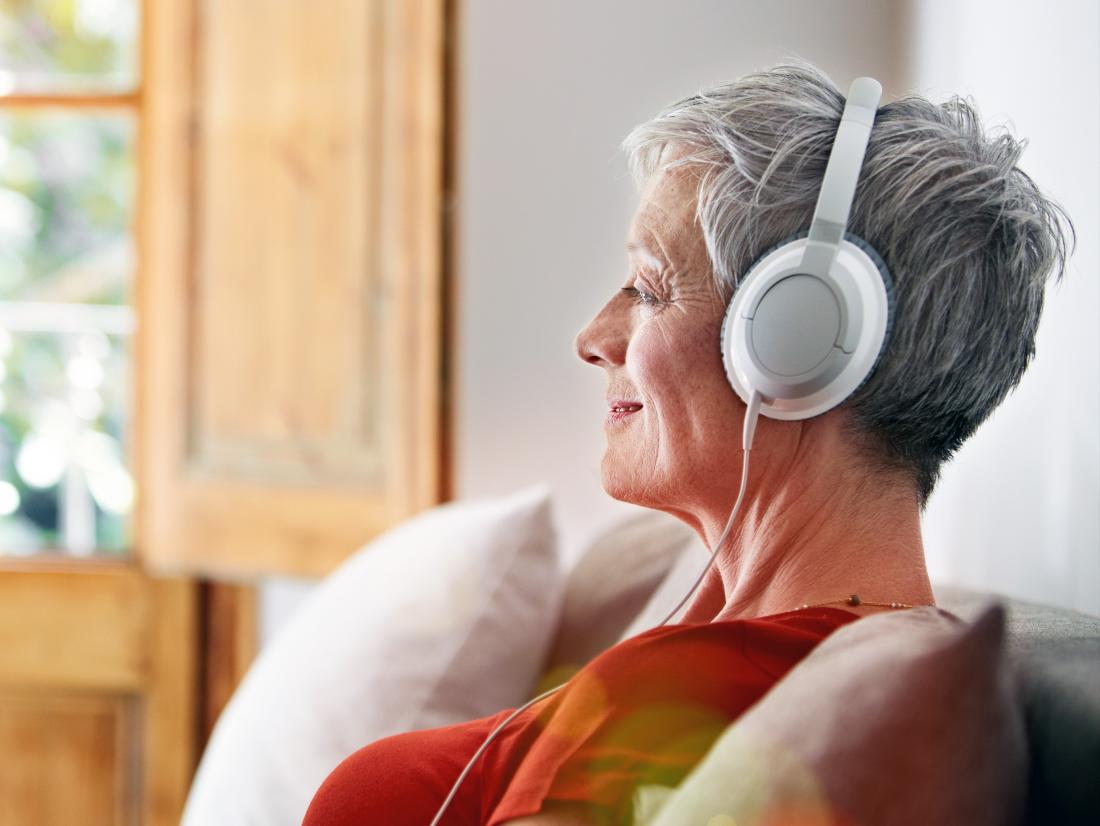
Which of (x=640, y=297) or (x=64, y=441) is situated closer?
(x=640, y=297)

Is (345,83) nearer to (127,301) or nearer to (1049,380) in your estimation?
(127,301)

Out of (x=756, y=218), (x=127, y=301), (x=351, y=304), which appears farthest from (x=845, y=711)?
(x=127, y=301)

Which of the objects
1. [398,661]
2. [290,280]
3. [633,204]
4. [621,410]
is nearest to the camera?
[621,410]

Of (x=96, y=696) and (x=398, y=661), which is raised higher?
(x=398, y=661)

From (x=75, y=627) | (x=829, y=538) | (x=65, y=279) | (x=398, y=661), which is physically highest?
(x=829, y=538)

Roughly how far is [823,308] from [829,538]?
14cm

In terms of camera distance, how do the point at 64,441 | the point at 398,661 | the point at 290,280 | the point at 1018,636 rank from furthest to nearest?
the point at 64,441 → the point at 290,280 → the point at 398,661 → the point at 1018,636

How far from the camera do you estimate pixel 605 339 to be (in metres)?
0.72

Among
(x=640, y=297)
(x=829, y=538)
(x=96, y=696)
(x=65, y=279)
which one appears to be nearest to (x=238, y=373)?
(x=65, y=279)

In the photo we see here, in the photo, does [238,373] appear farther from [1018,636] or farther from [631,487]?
[1018,636]

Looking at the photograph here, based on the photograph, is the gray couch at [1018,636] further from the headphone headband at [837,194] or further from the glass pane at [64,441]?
the glass pane at [64,441]

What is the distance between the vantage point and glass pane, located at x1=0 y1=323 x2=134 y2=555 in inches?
90.0

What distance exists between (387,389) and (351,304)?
0.51 feet

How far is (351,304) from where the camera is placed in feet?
6.24
